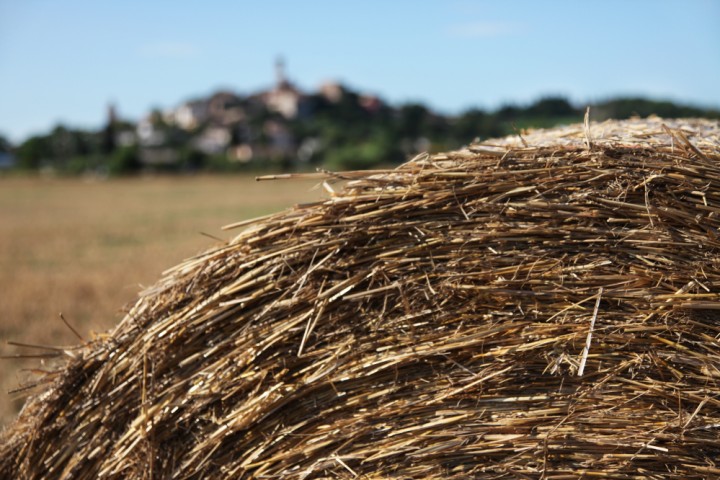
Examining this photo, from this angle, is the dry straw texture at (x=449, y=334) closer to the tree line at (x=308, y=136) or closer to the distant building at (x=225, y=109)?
the tree line at (x=308, y=136)

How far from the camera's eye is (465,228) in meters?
2.46

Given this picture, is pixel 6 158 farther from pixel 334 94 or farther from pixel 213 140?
pixel 334 94

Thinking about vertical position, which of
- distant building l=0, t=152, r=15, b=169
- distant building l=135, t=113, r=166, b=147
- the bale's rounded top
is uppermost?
the bale's rounded top

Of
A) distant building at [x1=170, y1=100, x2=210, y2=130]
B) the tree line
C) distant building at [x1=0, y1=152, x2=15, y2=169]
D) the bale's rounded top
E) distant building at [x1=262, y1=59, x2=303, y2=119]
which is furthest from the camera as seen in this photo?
distant building at [x1=170, y1=100, x2=210, y2=130]

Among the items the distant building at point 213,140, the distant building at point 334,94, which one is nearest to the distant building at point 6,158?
the distant building at point 213,140

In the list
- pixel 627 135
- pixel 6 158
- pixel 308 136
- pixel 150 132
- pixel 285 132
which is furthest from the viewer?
pixel 150 132

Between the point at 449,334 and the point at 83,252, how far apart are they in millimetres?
12702

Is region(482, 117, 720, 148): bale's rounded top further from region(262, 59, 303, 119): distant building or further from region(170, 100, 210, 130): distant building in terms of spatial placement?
region(170, 100, 210, 130): distant building

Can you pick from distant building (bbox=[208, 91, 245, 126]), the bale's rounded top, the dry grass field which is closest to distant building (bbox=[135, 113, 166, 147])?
distant building (bbox=[208, 91, 245, 126])

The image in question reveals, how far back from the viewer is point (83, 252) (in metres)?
13.9

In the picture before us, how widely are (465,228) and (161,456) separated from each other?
1351 millimetres

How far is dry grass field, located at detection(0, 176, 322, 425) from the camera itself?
616 cm

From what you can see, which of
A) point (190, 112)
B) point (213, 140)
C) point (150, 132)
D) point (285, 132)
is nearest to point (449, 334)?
point (285, 132)

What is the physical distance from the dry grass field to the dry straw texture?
1.19ft
